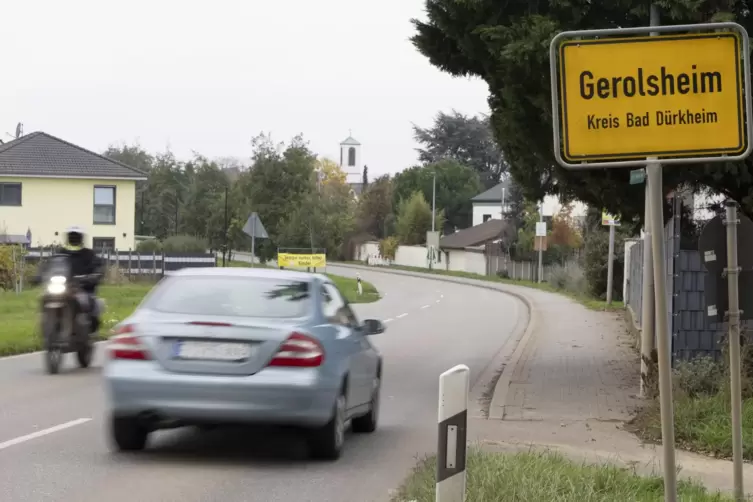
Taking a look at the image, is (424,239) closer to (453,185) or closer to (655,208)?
(453,185)

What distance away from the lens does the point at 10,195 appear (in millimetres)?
53469

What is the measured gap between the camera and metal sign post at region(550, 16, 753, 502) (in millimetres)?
5824

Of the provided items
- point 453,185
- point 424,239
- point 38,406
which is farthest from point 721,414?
A: point 453,185

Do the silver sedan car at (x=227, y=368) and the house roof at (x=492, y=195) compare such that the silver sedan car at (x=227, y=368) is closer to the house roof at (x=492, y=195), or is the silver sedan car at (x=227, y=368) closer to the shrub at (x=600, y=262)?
the shrub at (x=600, y=262)

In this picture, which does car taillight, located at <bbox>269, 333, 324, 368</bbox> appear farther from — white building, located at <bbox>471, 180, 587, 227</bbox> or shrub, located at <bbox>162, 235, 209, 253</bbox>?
white building, located at <bbox>471, 180, 587, 227</bbox>

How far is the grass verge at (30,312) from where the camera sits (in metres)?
17.9

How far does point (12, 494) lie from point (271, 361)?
202 cm

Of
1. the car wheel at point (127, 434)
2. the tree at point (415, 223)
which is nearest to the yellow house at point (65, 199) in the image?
the car wheel at point (127, 434)

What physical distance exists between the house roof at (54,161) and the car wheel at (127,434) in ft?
146

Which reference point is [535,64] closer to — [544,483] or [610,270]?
[544,483]

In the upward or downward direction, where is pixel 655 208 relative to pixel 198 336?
upward

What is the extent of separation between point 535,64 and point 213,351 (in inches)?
226

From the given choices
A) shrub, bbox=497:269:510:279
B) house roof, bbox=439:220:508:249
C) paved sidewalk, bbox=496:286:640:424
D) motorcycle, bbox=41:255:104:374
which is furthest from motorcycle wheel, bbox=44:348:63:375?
house roof, bbox=439:220:508:249

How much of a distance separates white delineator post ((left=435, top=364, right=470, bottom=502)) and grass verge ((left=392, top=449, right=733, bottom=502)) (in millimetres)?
897
